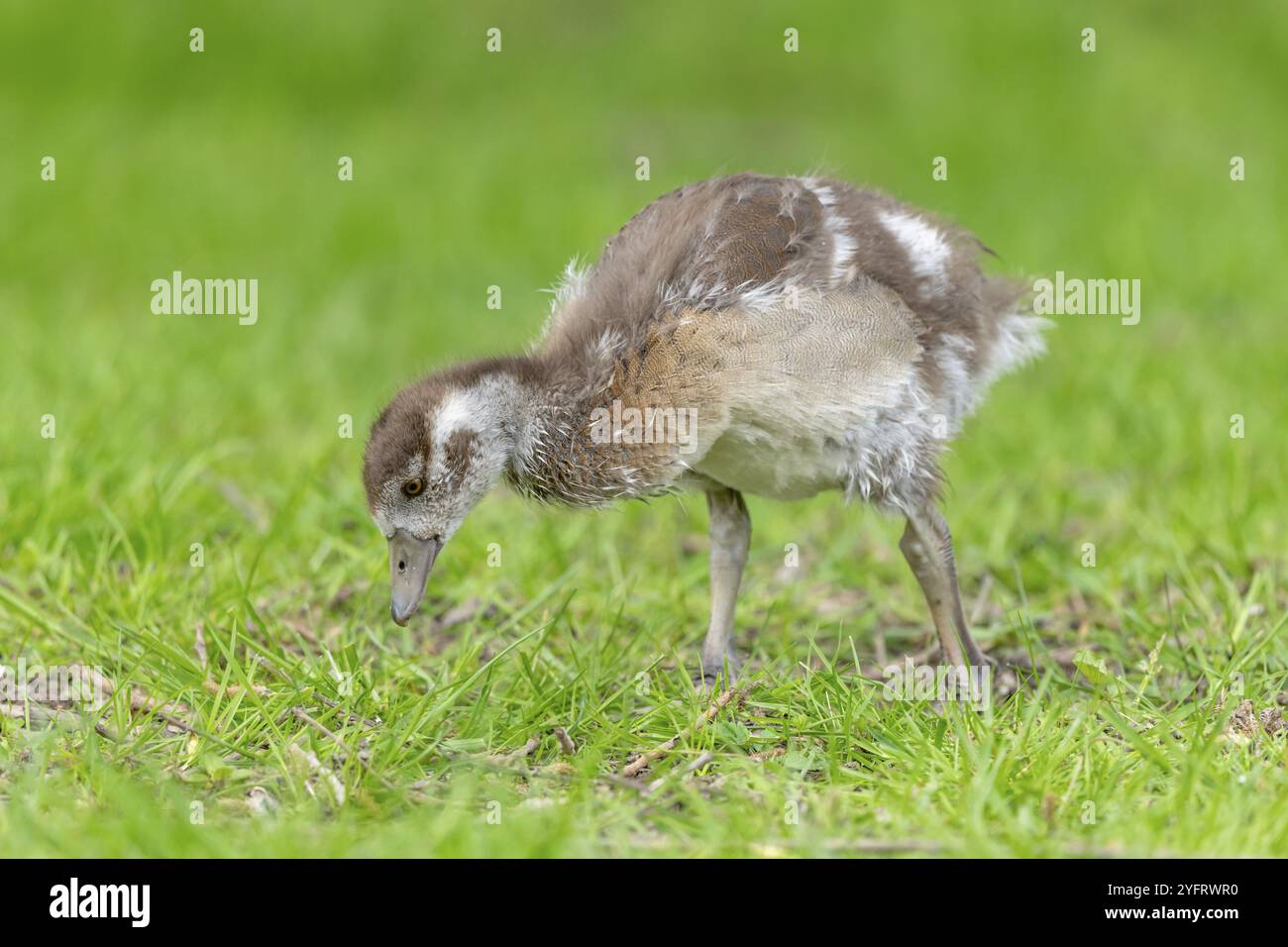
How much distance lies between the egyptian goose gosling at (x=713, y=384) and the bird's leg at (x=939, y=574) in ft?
0.06

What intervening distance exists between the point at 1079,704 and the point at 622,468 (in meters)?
1.57

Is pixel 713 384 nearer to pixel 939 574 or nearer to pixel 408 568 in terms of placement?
pixel 408 568

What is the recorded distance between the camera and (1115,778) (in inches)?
164

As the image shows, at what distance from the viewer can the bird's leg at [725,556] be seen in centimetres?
536

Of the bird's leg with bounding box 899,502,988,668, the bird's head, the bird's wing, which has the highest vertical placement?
the bird's wing

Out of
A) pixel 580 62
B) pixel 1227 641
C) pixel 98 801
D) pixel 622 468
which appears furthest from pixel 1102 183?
pixel 98 801

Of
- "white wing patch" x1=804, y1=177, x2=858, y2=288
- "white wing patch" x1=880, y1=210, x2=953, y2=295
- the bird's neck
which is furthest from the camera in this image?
"white wing patch" x1=880, y1=210, x2=953, y2=295

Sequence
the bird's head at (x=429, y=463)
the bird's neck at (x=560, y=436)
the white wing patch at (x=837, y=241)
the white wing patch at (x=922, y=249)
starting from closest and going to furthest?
the bird's head at (x=429, y=463), the bird's neck at (x=560, y=436), the white wing patch at (x=837, y=241), the white wing patch at (x=922, y=249)

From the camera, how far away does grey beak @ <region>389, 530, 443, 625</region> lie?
15.4 feet

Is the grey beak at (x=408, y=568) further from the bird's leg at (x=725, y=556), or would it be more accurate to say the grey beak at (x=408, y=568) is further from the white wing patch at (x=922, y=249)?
the white wing patch at (x=922, y=249)

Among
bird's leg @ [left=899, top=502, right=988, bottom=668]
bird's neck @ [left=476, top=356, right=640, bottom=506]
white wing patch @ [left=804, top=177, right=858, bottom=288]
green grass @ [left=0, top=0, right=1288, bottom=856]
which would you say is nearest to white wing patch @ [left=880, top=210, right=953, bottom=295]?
white wing patch @ [left=804, top=177, right=858, bottom=288]

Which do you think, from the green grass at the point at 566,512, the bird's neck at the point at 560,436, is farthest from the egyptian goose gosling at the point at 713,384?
the green grass at the point at 566,512

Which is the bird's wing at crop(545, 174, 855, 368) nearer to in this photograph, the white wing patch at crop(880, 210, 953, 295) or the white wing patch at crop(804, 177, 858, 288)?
the white wing patch at crop(804, 177, 858, 288)
